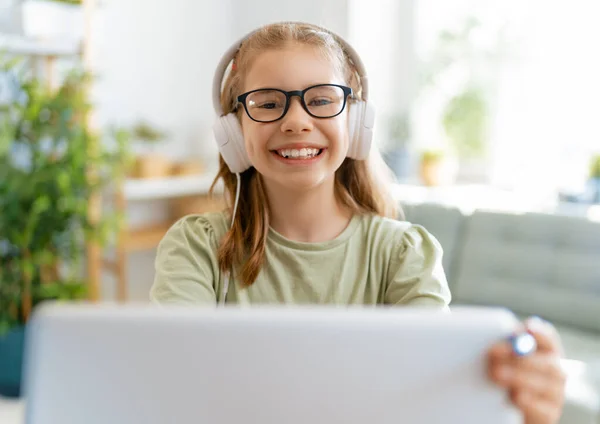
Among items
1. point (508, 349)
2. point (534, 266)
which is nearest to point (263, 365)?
point (508, 349)

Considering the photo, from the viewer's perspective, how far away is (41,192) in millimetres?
2408

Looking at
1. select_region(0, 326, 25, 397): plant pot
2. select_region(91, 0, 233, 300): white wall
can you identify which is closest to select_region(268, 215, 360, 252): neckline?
select_region(0, 326, 25, 397): plant pot

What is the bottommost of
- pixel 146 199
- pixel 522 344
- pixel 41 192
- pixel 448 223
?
pixel 146 199

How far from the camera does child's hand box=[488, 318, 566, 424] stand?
1.34 feet

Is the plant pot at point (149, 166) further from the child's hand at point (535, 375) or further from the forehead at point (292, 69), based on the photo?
the child's hand at point (535, 375)

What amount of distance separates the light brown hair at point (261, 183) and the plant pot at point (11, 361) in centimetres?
177

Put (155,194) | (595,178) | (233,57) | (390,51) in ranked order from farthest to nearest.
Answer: (390,51) < (155,194) < (595,178) < (233,57)

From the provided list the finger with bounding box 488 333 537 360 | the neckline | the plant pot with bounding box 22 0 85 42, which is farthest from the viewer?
the plant pot with bounding box 22 0 85 42

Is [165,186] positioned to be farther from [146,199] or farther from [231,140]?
[231,140]

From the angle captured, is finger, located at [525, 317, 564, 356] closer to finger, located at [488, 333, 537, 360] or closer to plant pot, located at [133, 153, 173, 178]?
finger, located at [488, 333, 537, 360]

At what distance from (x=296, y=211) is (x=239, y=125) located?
0.17m

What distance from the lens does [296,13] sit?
354 centimetres

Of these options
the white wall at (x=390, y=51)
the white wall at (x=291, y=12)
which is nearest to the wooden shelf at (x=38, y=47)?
the white wall at (x=291, y=12)

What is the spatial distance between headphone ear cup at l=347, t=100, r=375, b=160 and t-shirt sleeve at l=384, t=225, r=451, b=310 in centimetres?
16
